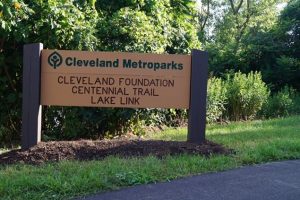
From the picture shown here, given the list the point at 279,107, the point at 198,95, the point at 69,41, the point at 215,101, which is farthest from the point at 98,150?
the point at 279,107

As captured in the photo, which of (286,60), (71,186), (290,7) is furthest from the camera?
(290,7)

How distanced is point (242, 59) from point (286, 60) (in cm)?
193

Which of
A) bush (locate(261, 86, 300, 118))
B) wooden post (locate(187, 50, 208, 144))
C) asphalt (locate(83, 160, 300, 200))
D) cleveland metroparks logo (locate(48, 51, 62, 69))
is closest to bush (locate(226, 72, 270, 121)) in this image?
bush (locate(261, 86, 300, 118))

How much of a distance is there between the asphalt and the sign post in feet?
6.09

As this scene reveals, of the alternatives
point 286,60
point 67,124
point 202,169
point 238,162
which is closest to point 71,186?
point 202,169

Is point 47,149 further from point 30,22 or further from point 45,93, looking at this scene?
point 30,22

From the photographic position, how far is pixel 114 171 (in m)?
5.79

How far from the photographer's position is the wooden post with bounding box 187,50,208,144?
7.80 m

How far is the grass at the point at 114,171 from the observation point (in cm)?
523

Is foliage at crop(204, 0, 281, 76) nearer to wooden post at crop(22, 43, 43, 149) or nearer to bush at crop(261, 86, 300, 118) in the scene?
bush at crop(261, 86, 300, 118)

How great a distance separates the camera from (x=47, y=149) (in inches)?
278

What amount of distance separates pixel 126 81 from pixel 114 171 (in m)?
2.32

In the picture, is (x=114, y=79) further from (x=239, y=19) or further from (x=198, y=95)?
(x=239, y=19)

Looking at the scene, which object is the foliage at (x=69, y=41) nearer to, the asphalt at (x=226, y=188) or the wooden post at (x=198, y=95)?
the wooden post at (x=198, y=95)
